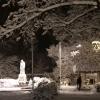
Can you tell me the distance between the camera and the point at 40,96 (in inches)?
1265

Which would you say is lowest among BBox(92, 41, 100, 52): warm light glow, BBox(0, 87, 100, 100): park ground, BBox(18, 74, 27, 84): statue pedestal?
BBox(0, 87, 100, 100): park ground

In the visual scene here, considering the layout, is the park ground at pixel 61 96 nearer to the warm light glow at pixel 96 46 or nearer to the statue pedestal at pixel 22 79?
the warm light glow at pixel 96 46

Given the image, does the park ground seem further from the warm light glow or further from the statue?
the statue

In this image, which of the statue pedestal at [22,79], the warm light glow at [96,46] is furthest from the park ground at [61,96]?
the statue pedestal at [22,79]

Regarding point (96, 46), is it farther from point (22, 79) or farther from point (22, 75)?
point (22, 75)

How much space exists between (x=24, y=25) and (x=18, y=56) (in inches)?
2128

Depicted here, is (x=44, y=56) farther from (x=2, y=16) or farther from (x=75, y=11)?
(x=75, y=11)

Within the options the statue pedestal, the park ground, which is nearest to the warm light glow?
the statue pedestal

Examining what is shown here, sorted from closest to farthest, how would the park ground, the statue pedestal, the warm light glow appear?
1. the park ground
2. the warm light glow
3. the statue pedestal

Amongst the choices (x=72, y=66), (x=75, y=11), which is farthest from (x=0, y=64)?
(x=75, y=11)

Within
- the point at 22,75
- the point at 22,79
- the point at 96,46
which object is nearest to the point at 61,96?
the point at 96,46

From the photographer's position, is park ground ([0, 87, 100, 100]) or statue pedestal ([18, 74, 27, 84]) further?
statue pedestal ([18, 74, 27, 84])

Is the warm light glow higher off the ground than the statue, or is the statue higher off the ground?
the warm light glow

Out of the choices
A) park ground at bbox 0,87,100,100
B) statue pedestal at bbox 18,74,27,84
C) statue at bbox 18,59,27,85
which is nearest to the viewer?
park ground at bbox 0,87,100,100
